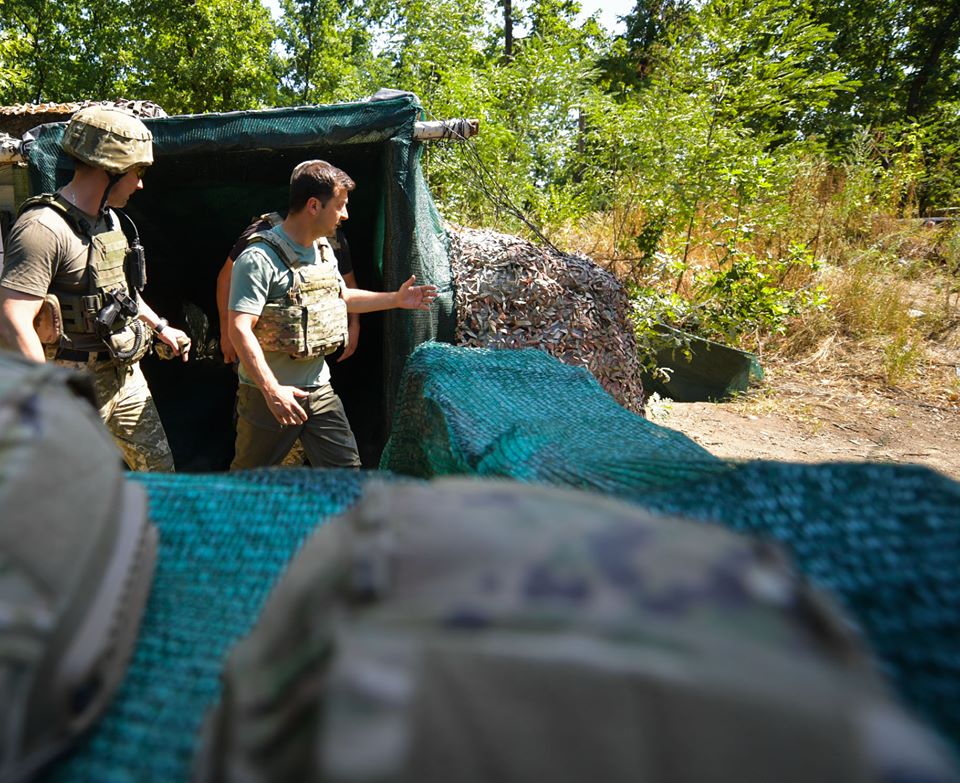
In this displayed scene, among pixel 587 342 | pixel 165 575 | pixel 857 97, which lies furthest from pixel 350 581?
pixel 857 97

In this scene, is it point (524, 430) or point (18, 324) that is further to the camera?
point (18, 324)

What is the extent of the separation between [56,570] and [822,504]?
0.98 metres

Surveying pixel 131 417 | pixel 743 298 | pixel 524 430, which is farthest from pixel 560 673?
pixel 743 298

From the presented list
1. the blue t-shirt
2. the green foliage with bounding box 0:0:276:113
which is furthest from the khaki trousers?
the green foliage with bounding box 0:0:276:113

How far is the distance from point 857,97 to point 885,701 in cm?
2135

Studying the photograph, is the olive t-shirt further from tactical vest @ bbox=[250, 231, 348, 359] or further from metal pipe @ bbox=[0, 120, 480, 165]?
metal pipe @ bbox=[0, 120, 480, 165]

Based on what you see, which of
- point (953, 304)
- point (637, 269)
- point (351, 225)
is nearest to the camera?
point (351, 225)

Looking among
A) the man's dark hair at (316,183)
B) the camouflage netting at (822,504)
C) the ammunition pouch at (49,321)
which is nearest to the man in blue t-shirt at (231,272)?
the man's dark hair at (316,183)

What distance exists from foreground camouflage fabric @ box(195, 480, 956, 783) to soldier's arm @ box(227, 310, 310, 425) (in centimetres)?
251

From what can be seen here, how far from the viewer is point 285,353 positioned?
3385mm

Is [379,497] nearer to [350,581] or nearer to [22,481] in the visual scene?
[350,581]

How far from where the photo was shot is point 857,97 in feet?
58.0

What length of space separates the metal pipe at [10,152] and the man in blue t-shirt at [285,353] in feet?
5.51

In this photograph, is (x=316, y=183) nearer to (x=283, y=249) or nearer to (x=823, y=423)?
(x=283, y=249)
